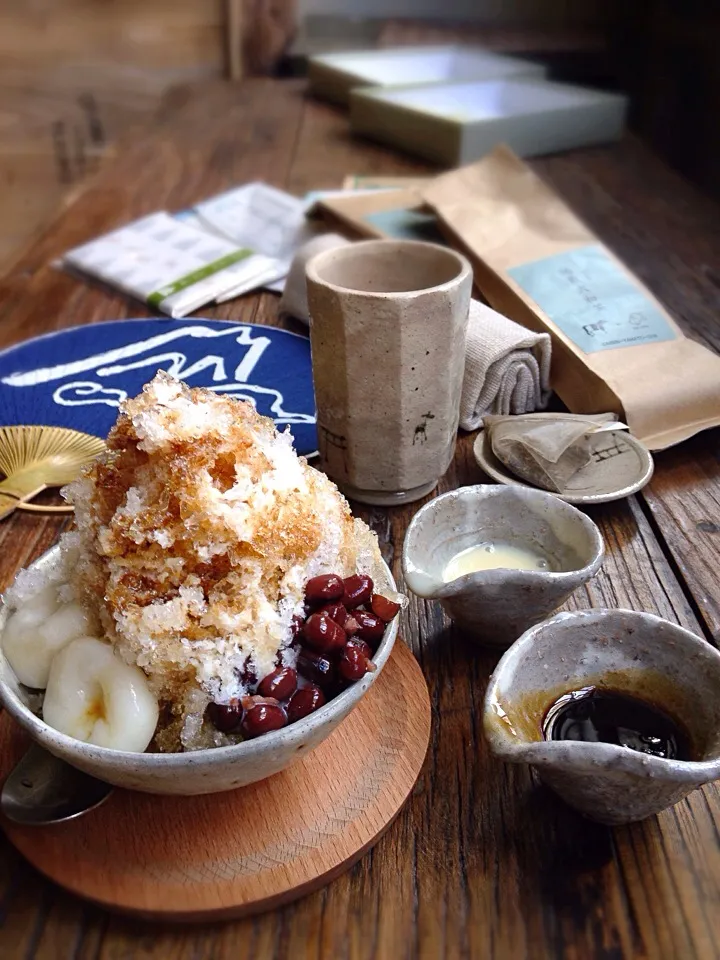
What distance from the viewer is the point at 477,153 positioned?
77.6 inches

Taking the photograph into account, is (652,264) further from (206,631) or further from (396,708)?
(206,631)

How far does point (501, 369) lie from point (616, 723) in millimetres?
561

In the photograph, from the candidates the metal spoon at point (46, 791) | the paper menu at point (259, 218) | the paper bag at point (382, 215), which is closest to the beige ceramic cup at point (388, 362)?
the metal spoon at point (46, 791)

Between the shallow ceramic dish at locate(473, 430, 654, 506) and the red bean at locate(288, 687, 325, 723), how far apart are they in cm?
42

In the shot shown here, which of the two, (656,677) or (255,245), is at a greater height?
(656,677)

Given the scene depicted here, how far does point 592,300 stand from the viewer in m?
1.21

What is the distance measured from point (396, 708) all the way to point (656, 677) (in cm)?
21

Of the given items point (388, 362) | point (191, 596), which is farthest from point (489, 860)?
point (388, 362)

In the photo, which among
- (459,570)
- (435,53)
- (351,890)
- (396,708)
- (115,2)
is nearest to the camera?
(351,890)

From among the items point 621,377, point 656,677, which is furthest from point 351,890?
point 621,377

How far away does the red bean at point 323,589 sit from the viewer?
602 millimetres

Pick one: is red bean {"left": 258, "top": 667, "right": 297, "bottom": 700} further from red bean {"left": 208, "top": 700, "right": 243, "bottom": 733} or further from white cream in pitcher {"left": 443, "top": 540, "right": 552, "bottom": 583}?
white cream in pitcher {"left": 443, "top": 540, "right": 552, "bottom": 583}

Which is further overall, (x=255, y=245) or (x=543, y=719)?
(x=255, y=245)

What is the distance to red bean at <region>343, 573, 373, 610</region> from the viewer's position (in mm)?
615
